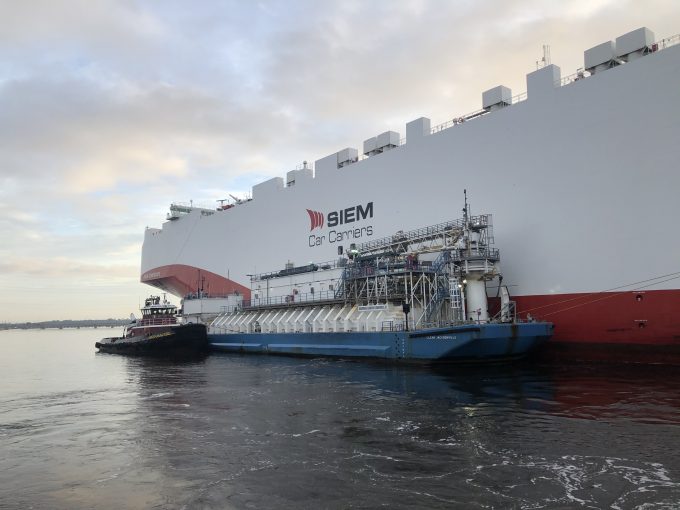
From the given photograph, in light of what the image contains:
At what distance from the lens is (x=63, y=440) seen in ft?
35.6

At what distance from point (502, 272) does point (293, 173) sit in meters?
21.6

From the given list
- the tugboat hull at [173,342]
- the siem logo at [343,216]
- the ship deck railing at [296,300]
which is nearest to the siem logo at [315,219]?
the siem logo at [343,216]

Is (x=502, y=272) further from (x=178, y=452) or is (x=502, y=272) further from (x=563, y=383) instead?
(x=178, y=452)

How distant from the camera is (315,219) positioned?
38188 millimetres

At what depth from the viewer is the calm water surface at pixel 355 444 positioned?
7090 mm

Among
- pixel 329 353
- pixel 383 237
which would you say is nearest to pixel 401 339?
pixel 329 353

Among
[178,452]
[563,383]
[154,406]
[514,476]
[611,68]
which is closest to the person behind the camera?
[514,476]

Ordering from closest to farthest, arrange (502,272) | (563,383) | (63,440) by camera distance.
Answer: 1. (63,440)
2. (563,383)
3. (502,272)

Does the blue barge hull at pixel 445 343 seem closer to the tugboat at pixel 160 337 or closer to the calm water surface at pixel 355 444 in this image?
the calm water surface at pixel 355 444

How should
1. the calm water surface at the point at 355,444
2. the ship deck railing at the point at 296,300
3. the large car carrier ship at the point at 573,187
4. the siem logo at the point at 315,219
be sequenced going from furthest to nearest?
the siem logo at the point at 315,219, the ship deck railing at the point at 296,300, the large car carrier ship at the point at 573,187, the calm water surface at the point at 355,444

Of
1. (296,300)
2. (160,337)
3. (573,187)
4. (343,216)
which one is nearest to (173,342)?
(160,337)

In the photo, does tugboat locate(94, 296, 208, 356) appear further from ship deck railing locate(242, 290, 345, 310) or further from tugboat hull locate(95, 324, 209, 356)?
ship deck railing locate(242, 290, 345, 310)

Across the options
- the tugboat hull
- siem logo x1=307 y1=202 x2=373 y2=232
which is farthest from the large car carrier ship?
the tugboat hull

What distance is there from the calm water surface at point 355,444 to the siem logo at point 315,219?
20.6 metres
